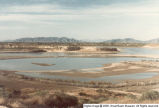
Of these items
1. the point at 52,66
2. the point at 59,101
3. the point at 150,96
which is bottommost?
the point at 52,66

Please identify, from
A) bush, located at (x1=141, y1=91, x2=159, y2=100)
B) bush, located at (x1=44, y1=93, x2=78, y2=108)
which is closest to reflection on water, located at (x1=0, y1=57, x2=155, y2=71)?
bush, located at (x1=44, y1=93, x2=78, y2=108)

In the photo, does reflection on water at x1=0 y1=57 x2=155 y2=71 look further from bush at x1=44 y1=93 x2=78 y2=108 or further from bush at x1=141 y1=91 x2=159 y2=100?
bush at x1=141 y1=91 x2=159 y2=100

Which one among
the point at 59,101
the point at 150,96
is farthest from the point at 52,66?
the point at 150,96

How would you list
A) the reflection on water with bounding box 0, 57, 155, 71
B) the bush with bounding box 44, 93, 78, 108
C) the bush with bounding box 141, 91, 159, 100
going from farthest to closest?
the reflection on water with bounding box 0, 57, 155, 71, the bush with bounding box 141, 91, 159, 100, the bush with bounding box 44, 93, 78, 108

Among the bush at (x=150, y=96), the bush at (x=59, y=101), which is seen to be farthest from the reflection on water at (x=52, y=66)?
the bush at (x=150, y=96)

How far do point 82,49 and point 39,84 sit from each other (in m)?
54.0

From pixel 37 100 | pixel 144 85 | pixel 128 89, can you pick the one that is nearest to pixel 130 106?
pixel 37 100

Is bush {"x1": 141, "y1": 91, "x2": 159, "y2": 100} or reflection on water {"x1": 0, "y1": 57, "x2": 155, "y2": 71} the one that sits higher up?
bush {"x1": 141, "y1": 91, "x2": 159, "y2": 100}

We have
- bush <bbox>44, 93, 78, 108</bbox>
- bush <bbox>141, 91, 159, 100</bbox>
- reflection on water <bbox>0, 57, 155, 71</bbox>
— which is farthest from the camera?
reflection on water <bbox>0, 57, 155, 71</bbox>

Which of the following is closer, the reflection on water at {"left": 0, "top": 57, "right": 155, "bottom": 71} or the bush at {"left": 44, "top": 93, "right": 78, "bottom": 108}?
the bush at {"left": 44, "top": 93, "right": 78, "bottom": 108}

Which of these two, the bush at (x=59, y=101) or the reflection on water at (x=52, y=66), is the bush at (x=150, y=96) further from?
the reflection on water at (x=52, y=66)

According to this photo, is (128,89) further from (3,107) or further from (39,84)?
(3,107)

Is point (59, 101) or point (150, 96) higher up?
point (150, 96)

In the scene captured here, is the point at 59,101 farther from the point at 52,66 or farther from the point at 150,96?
the point at 52,66
